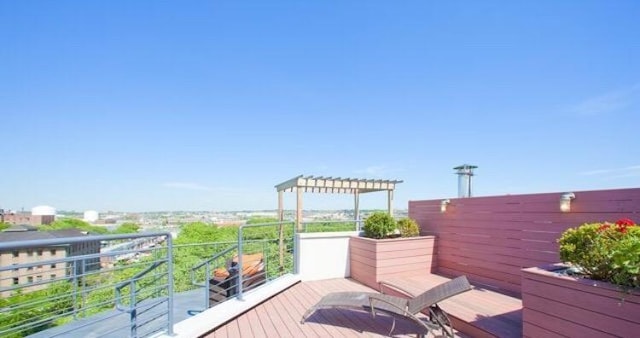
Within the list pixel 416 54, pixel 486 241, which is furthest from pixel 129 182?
pixel 486 241

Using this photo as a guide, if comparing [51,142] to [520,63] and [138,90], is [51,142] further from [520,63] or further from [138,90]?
[520,63]

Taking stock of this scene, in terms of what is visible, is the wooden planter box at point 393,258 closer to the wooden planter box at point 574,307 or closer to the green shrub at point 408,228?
the green shrub at point 408,228

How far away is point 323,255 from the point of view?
6047 mm

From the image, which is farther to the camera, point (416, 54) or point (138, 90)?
point (138, 90)

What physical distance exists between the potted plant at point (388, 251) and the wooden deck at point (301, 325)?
1.25 meters

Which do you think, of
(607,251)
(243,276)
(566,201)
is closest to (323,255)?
(243,276)

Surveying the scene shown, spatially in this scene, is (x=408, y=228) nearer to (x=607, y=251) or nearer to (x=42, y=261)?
(x=607, y=251)

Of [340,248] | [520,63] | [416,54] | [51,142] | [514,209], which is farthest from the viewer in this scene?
[51,142]

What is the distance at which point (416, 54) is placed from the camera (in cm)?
818

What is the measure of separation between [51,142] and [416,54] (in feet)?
90.8

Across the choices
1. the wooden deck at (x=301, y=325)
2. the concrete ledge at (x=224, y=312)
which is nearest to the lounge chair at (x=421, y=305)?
the wooden deck at (x=301, y=325)

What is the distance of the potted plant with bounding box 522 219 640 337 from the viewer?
2076mm

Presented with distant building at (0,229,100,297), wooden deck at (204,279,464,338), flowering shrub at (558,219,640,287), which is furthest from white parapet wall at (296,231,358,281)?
flowering shrub at (558,219,640,287)

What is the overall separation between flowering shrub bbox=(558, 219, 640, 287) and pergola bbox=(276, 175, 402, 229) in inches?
196
